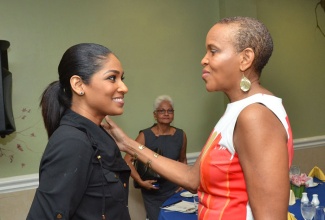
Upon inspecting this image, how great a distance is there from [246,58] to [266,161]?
35cm

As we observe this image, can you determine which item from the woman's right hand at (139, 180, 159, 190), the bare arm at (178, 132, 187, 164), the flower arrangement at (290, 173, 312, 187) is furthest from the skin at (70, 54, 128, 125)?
the bare arm at (178, 132, 187, 164)

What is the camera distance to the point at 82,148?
3.67 feet

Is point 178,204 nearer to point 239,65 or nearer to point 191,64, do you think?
point 239,65

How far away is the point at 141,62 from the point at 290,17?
225 centimetres

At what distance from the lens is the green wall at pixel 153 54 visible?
3.25 meters

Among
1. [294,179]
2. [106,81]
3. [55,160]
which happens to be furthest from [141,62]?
[55,160]

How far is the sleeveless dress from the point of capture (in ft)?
11.4

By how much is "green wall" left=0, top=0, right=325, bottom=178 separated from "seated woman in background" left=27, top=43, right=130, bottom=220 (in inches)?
82.3

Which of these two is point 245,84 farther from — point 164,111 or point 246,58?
point 164,111

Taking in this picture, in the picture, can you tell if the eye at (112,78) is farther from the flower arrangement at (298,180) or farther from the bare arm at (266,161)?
the flower arrangement at (298,180)

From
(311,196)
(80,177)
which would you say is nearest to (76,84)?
(80,177)

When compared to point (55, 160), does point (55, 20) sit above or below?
above

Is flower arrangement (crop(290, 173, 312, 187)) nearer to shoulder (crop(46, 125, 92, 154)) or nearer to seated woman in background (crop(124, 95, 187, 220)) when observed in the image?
seated woman in background (crop(124, 95, 187, 220))

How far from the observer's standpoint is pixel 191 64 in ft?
13.2
